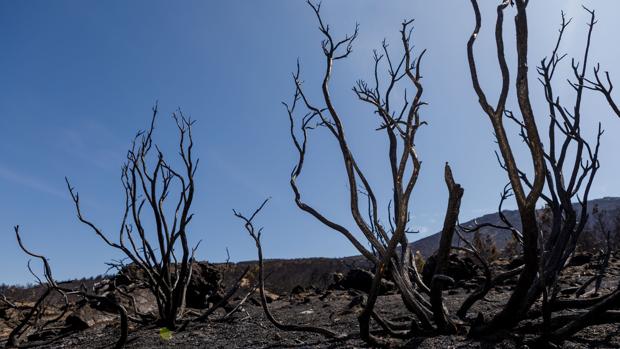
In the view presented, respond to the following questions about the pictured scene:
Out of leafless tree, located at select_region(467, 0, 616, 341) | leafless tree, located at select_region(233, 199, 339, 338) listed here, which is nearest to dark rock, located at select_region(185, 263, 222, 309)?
leafless tree, located at select_region(233, 199, 339, 338)

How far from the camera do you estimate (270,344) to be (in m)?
3.63

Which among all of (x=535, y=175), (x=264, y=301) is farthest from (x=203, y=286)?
(x=535, y=175)

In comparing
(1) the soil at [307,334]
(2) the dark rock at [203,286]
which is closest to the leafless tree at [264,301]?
(1) the soil at [307,334]

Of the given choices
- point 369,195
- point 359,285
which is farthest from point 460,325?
point 359,285

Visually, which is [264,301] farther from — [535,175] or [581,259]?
[581,259]

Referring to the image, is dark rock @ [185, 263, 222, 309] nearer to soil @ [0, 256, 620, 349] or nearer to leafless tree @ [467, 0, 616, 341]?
soil @ [0, 256, 620, 349]

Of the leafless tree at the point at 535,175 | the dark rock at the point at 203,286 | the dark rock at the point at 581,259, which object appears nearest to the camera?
the leafless tree at the point at 535,175

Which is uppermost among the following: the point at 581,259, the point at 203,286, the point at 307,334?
the point at 203,286

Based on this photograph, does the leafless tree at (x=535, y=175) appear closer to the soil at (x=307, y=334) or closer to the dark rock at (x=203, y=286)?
the soil at (x=307, y=334)

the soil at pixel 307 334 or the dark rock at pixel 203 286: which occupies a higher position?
the dark rock at pixel 203 286

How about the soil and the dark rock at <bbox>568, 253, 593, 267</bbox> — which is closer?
the soil

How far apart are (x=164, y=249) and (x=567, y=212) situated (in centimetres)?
432

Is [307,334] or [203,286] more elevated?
[203,286]

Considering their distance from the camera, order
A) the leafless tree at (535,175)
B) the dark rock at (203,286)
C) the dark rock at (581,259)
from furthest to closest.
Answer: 1. the dark rock at (581,259)
2. the dark rock at (203,286)
3. the leafless tree at (535,175)
